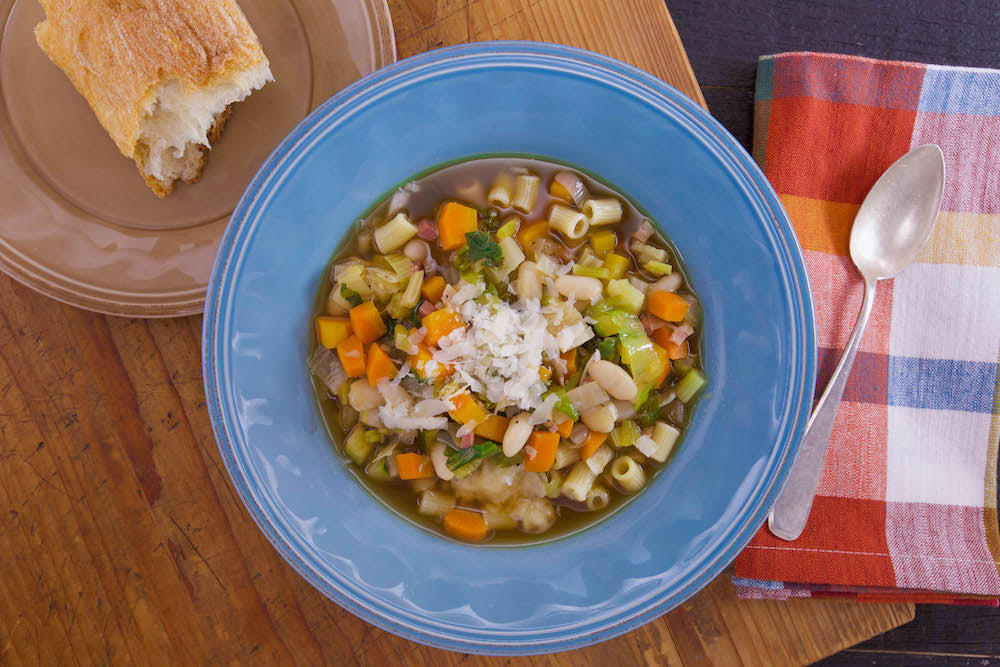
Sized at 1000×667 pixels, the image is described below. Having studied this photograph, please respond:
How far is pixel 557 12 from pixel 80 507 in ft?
6.89

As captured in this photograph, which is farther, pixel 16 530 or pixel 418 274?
pixel 16 530

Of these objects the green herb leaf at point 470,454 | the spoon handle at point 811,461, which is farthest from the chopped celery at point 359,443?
the spoon handle at point 811,461

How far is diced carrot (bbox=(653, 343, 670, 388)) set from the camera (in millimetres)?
1864

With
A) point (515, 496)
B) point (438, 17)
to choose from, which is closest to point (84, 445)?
point (515, 496)

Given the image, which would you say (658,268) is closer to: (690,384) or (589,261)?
(589,261)

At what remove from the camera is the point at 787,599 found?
2.06 metres

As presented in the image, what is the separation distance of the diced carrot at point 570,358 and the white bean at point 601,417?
126 millimetres

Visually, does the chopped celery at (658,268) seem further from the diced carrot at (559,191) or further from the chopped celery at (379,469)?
the chopped celery at (379,469)

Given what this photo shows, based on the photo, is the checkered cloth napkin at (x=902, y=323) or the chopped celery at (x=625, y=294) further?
the checkered cloth napkin at (x=902, y=323)

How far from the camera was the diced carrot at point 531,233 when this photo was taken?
1.96 metres

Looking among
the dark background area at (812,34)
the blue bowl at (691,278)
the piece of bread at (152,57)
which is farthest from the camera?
the dark background area at (812,34)

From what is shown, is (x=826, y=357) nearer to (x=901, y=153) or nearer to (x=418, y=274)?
(x=901, y=153)

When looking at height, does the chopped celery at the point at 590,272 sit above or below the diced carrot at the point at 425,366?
above

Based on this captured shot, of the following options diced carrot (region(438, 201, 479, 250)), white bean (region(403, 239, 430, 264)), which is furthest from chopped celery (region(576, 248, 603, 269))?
white bean (region(403, 239, 430, 264))
